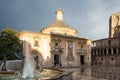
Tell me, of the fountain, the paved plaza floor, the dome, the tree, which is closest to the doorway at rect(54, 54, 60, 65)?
the fountain

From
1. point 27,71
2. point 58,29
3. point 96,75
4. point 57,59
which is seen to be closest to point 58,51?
point 57,59

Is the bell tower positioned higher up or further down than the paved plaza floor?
higher up

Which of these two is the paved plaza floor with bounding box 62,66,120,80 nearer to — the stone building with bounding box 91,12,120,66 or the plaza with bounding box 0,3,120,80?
the plaza with bounding box 0,3,120,80

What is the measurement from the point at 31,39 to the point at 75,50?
1140 cm

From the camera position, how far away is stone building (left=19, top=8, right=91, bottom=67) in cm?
3553

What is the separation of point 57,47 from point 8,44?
10.8 metres

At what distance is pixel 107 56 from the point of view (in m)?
54.8

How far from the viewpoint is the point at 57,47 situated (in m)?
38.8

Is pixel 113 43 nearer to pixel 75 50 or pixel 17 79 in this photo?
pixel 75 50

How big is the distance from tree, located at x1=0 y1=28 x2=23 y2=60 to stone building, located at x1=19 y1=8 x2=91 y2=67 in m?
2.08

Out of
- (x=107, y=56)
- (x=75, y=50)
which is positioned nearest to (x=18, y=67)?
(x=75, y=50)

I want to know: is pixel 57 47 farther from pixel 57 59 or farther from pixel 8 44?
pixel 8 44

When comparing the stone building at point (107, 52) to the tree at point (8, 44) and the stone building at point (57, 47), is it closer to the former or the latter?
the stone building at point (57, 47)

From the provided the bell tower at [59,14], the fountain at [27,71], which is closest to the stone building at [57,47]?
the fountain at [27,71]
